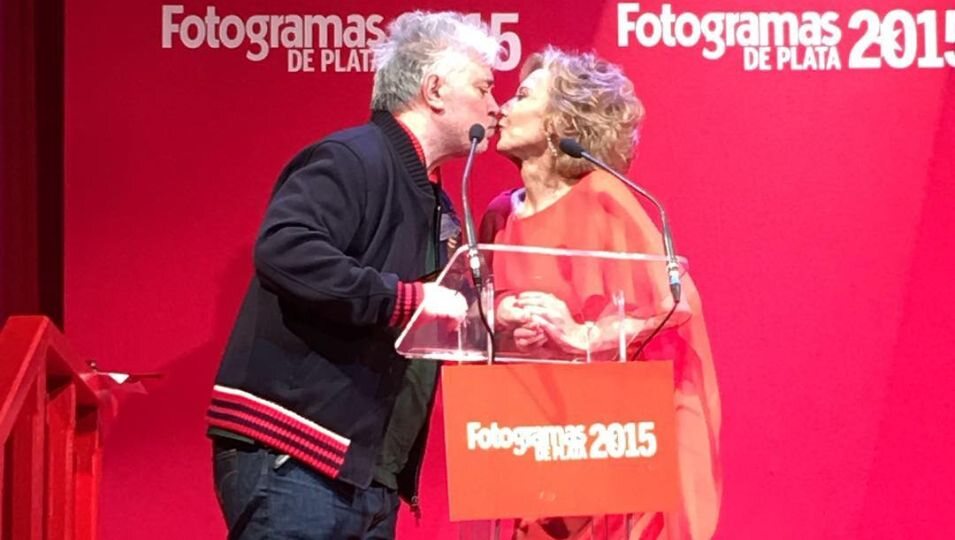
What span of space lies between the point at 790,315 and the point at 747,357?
153mm

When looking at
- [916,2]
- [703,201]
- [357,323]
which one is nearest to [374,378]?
[357,323]

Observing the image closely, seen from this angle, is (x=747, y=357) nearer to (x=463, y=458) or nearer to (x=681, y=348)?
(x=681, y=348)

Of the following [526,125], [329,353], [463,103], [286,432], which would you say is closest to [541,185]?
[526,125]

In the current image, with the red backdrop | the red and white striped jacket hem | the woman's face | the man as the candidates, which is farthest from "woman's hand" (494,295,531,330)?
the red backdrop

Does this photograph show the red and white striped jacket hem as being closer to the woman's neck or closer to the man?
the man

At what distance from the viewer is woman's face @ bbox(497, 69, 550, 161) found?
291cm

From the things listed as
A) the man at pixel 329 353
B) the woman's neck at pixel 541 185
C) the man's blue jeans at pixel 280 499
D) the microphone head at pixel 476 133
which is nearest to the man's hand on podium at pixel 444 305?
the man at pixel 329 353

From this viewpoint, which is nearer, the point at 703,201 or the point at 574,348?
the point at 574,348

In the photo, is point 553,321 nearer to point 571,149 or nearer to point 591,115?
point 571,149

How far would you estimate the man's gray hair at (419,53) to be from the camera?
8.77ft

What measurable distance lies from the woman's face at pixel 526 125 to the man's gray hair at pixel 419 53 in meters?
0.19

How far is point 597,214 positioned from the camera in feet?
9.28

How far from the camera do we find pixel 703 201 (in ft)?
12.0

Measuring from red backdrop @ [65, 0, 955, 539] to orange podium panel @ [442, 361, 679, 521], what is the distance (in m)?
1.53
